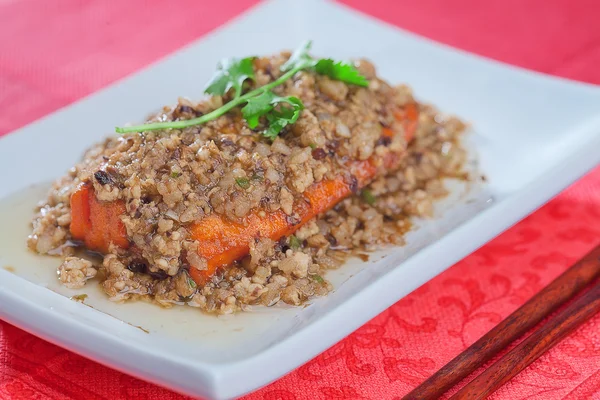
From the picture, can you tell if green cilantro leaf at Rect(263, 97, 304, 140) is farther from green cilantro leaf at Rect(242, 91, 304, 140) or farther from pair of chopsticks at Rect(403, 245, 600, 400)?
pair of chopsticks at Rect(403, 245, 600, 400)

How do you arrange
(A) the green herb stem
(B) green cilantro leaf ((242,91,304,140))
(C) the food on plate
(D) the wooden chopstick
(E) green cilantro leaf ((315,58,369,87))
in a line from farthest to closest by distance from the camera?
(E) green cilantro leaf ((315,58,369,87)) < (B) green cilantro leaf ((242,91,304,140)) < (A) the green herb stem < (C) the food on plate < (D) the wooden chopstick

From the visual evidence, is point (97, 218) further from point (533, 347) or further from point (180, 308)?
point (533, 347)

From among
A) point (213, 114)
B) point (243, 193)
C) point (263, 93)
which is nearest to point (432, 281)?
point (243, 193)

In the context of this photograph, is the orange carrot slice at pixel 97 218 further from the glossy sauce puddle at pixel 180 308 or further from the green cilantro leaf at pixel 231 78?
Result: the green cilantro leaf at pixel 231 78

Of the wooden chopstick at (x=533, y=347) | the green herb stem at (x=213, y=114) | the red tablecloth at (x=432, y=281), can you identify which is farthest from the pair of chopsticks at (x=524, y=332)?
the green herb stem at (x=213, y=114)

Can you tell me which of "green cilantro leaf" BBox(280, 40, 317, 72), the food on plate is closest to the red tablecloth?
the food on plate

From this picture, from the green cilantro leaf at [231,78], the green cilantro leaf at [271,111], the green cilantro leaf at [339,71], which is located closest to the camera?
the green cilantro leaf at [271,111]

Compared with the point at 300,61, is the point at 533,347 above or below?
below

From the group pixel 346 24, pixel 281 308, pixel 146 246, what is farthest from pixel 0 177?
pixel 346 24
